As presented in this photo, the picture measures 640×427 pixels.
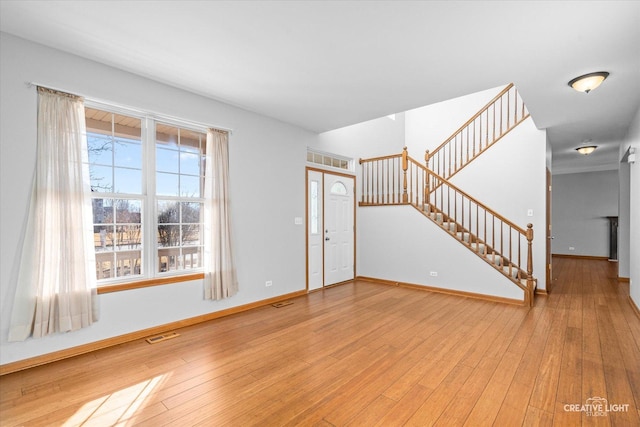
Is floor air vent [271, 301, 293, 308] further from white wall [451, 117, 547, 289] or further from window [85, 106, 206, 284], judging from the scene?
Answer: white wall [451, 117, 547, 289]

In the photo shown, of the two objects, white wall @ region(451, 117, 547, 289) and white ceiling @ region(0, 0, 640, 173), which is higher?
white ceiling @ region(0, 0, 640, 173)

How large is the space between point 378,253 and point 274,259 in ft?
8.21

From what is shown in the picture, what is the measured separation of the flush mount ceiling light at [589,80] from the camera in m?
3.17

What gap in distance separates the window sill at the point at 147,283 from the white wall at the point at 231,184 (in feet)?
0.20

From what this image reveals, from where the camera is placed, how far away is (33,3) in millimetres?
2234

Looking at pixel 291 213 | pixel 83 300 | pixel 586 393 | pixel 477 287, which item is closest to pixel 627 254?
pixel 477 287

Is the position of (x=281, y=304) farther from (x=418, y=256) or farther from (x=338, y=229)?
(x=418, y=256)

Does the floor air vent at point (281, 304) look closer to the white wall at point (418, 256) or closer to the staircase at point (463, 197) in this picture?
the white wall at point (418, 256)

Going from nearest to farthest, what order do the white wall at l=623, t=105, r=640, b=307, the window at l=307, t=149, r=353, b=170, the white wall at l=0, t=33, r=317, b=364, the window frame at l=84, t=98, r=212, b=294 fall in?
the white wall at l=0, t=33, r=317, b=364, the window frame at l=84, t=98, r=212, b=294, the white wall at l=623, t=105, r=640, b=307, the window at l=307, t=149, r=353, b=170

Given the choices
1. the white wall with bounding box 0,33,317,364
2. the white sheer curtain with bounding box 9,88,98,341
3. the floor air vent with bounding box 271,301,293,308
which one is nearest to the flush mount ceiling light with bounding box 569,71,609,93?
the white wall with bounding box 0,33,317,364

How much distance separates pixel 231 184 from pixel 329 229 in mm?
2357

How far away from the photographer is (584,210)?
30.3ft

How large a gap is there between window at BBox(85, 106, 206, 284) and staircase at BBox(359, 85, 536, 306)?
3.82 metres

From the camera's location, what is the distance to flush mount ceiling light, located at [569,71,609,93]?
125 inches
